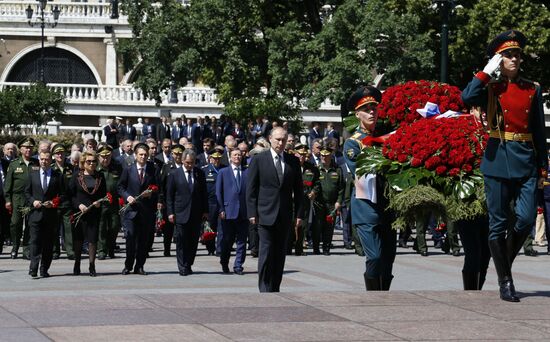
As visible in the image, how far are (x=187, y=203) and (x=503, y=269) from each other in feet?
29.9

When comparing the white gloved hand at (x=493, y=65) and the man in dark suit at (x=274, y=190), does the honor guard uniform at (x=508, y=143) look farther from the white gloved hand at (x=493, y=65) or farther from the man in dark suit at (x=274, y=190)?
the man in dark suit at (x=274, y=190)

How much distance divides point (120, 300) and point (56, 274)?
8.38 m

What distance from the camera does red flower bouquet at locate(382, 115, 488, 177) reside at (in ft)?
38.8

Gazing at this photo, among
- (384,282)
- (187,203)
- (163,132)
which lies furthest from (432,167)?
(163,132)

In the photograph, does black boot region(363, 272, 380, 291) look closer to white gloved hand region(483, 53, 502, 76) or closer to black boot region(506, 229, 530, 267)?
black boot region(506, 229, 530, 267)

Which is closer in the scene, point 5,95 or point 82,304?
point 82,304

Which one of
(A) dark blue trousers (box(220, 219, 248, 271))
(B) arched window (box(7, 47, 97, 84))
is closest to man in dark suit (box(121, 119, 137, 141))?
(B) arched window (box(7, 47, 97, 84))

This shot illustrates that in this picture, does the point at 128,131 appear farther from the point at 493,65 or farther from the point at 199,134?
the point at 493,65

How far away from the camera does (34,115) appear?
4925cm

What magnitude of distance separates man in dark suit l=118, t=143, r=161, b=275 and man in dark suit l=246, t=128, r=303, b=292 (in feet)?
13.8

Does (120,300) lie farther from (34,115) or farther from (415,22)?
(34,115)

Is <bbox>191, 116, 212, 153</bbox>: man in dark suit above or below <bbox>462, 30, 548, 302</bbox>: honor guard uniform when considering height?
above

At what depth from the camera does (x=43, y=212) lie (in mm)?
19000

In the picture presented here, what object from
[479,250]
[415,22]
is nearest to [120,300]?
[479,250]
